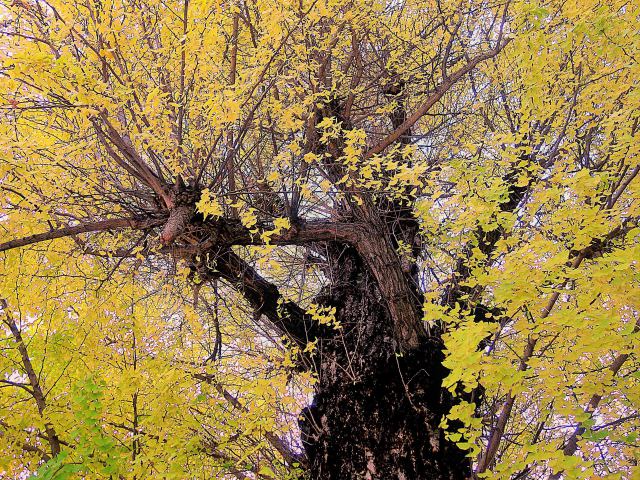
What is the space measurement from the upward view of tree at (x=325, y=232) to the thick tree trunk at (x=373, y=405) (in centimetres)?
2

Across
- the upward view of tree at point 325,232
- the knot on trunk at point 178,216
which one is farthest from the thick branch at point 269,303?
Answer: the knot on trunk at point 178,216

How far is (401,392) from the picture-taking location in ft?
12.5

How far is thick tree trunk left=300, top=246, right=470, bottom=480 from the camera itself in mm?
3533

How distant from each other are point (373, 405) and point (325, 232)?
1.53 meters

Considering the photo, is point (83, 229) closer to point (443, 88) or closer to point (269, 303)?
point (269, 303)

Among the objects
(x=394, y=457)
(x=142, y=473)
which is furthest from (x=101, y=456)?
(x=394, y=457)

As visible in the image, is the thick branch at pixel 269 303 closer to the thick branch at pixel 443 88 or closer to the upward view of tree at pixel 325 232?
the upward view of tree at pixel 325 232

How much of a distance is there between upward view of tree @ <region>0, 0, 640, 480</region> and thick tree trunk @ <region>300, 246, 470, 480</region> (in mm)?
20

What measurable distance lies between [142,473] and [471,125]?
14.6 ft

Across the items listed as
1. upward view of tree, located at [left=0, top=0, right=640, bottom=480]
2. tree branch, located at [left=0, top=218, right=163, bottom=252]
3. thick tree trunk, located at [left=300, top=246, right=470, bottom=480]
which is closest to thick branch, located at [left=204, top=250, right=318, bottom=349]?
upward view of tree, located at [left=0, top=0, right=640, bottom=480]

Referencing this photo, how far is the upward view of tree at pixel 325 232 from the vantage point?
8.64 feet

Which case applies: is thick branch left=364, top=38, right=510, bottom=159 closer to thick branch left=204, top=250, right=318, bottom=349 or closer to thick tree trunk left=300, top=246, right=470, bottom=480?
thick tree trunk left=300, top=246, right=470, bottom=480

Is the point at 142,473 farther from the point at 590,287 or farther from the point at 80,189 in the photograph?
the point at 590,287

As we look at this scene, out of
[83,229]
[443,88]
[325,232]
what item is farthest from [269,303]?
[443,88]
